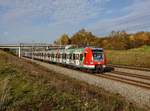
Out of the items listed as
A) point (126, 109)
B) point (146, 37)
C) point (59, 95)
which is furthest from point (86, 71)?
point (146, 37)

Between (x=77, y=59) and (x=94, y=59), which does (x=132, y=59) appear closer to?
(x=77, y=59)

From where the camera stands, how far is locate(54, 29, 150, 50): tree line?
3637 inches

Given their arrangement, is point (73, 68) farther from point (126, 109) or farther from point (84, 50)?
point (126, 109)

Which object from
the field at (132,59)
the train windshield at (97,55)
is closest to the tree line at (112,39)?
the field at (132,59)

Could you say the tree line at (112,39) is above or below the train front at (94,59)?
above

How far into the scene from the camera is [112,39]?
100 m

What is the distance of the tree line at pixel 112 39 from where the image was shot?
92375 millimetres

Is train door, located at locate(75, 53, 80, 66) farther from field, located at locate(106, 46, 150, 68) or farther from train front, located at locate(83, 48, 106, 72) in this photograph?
field, located at locate(106, 46, 150, 68)

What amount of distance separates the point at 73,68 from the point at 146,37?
81.4 m

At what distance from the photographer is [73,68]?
3178cm

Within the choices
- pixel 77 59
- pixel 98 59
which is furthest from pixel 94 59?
pixel 77 59

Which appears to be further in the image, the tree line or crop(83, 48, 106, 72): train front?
the tree line

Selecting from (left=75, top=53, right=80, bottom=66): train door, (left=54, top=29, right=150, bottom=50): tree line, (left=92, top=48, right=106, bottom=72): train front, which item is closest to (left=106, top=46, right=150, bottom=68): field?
(left=92, top=48, right=106, bottom=72): train front

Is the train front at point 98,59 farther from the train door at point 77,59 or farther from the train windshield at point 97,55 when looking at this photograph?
the train door at point 77,59
